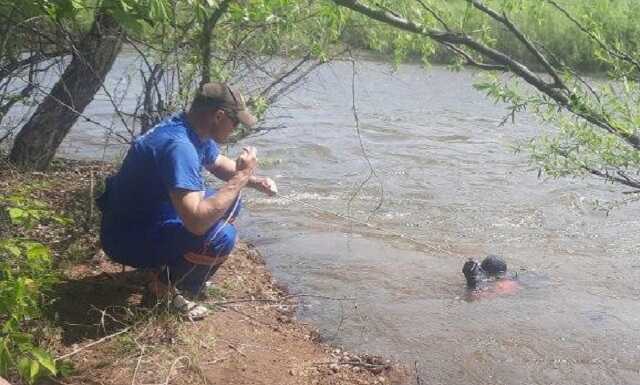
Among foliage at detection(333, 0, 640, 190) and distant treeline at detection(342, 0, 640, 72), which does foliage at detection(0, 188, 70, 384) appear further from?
distant treeline at detection(342, 0, 640, 72)

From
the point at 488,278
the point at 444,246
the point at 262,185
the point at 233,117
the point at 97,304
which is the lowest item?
the point at 444,246

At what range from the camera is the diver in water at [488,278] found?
5.73 m

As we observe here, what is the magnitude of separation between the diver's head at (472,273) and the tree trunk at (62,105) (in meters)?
2.91

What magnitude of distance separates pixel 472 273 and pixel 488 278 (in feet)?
0.46

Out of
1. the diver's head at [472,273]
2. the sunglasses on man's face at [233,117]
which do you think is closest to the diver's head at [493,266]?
the diver's head at [472,273]

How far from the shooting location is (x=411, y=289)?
575 centimetres

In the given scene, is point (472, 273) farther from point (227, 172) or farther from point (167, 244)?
point (167, 244)

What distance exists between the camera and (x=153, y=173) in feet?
12.9

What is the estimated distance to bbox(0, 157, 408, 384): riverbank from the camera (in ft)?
11.6

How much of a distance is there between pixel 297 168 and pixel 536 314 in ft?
15.9

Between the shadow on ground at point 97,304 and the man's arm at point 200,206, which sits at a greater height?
the man's arm at point 200,206

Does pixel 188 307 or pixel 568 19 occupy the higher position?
pixel 568 19

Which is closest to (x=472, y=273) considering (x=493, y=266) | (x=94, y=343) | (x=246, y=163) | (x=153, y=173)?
(x=493, y=266)

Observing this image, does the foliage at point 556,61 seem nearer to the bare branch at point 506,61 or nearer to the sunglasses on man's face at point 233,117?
the bare branch at point 506,61
